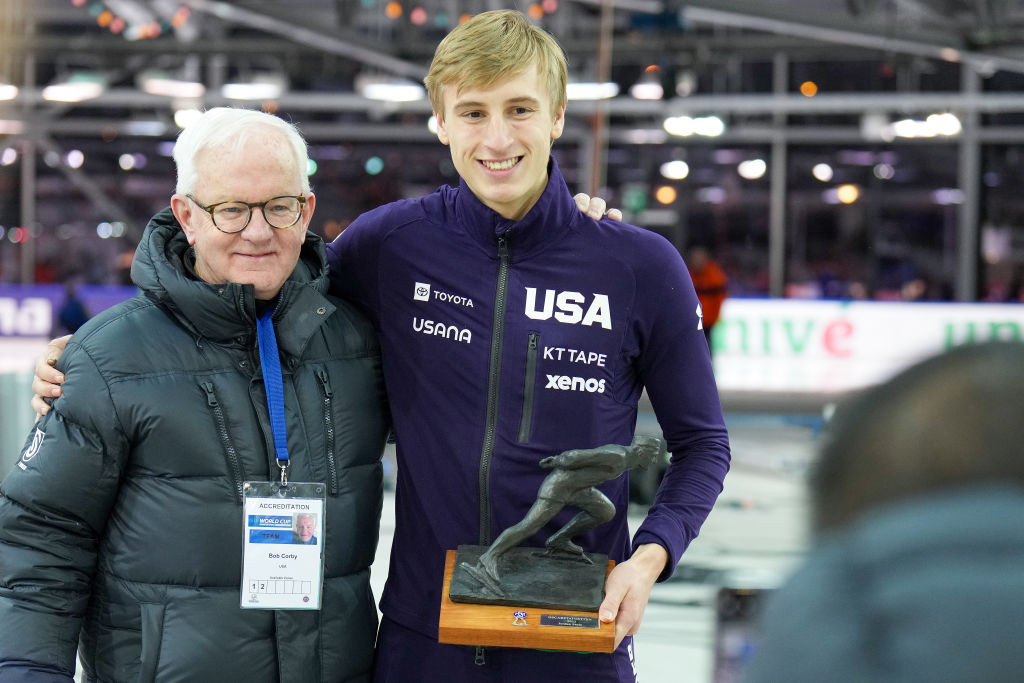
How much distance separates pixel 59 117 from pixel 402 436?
18510mm

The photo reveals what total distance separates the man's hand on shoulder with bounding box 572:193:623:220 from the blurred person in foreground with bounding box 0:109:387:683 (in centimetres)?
47

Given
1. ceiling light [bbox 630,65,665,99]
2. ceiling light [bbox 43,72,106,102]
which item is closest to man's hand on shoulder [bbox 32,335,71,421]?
ceiling light [bbox 43,72,106,102]

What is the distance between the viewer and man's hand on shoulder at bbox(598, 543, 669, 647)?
5.34ft

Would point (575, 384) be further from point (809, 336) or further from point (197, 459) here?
point (809, 336)

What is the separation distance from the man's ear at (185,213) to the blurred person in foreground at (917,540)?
1360mm

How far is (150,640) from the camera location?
160 centimetres

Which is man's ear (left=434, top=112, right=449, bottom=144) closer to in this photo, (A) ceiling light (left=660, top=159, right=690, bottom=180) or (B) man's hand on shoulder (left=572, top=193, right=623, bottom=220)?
(B) man's hand on shoulder (left=572, top=193, right=623, bottom=220)

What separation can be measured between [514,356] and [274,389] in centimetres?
37

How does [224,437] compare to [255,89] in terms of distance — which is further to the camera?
[255,89]

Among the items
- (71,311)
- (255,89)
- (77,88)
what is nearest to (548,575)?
(71,311)

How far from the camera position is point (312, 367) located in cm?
174

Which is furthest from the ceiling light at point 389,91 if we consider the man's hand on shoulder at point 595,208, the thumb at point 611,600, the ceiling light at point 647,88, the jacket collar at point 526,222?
the thumb at point 611,600

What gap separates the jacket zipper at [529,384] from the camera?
1.79m

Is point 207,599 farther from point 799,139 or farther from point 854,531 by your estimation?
point 799,139
